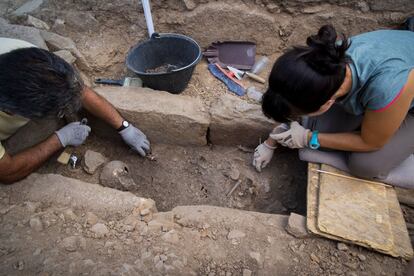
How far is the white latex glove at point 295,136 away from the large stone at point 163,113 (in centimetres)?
59

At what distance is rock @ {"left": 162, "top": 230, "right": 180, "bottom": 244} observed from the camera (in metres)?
1.75

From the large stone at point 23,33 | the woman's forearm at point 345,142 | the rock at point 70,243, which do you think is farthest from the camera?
the large stone at point 23,33

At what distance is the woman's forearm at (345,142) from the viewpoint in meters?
1.88

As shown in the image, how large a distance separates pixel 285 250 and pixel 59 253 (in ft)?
3.91

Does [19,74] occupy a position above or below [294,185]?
above

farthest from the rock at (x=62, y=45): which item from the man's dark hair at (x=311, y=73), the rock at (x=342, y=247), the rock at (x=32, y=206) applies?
the rock at (x=342, y=247)

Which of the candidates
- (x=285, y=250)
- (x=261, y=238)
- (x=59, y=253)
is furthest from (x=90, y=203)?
(x=285, y=250)

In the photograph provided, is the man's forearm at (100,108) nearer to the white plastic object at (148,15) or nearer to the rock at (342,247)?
the white plastic object at (148,15)

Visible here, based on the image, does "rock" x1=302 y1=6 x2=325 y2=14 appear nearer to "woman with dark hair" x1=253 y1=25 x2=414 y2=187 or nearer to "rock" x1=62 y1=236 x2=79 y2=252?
"woman with dark hair" x1=253 y1=25 x2=414 y2=187

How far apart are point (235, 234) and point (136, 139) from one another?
3.42 feet

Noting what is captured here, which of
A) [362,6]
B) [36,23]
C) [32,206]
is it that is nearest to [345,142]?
[362,6]

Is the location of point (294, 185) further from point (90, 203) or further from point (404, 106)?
point (90, 203)

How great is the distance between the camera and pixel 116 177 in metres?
2.26

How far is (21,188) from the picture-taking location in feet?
6.46
